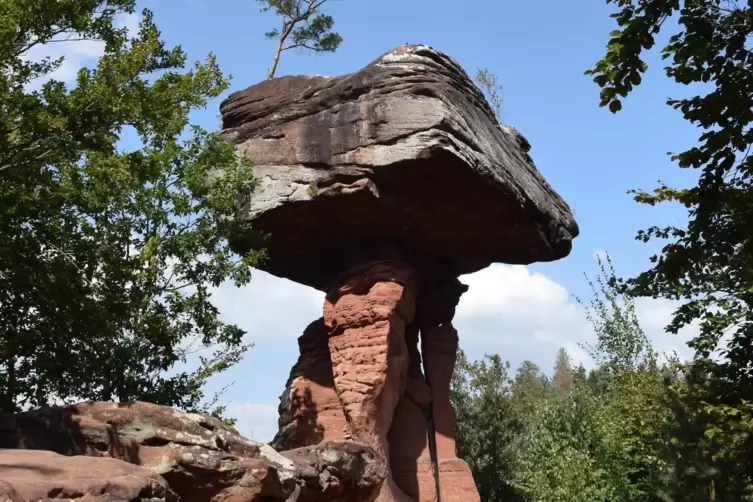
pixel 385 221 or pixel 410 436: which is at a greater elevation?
pixel 385 221

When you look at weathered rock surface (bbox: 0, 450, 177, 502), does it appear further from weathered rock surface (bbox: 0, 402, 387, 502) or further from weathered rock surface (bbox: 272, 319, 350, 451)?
weathered rock surface (bbox: 272, 319, 350, 451)

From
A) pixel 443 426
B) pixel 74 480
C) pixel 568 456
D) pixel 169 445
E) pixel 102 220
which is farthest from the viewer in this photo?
pixel 568 456

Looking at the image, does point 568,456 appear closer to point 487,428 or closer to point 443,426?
point 443,426

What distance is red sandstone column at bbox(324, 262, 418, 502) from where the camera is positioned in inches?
520

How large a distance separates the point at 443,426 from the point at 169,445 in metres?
8.84

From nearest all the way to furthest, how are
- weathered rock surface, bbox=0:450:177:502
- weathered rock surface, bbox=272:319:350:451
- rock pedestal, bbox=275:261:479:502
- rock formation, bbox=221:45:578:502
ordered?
weathered rock surface, bbox=0:450:177:502, rock formation, bbox=221:45:578:502, rock pedestal, bbox=275:261:479:502, weathered rock surface, bbox=272:319:350:451

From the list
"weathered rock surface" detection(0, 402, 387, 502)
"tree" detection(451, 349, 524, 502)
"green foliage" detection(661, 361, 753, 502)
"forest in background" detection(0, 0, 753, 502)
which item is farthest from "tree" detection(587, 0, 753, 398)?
"tree" detection(451, 349, 524, 502)

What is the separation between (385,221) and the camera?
1405 centimetres

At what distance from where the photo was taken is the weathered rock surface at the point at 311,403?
1409 centimetres

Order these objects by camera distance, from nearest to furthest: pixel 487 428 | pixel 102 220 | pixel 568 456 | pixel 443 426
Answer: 1. pixel 102 220
2. pixel 443 426
3. pixel 568 456
4. pixel 487 428

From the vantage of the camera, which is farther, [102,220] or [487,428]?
[487,428]

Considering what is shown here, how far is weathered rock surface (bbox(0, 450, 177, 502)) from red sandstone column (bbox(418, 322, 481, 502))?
9.15 meters

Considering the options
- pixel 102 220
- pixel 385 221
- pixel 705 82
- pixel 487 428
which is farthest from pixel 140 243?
pixel 487 428

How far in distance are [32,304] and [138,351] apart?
5.38 feet
